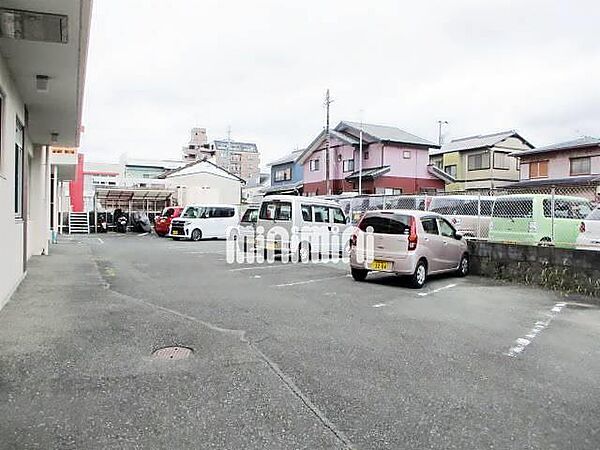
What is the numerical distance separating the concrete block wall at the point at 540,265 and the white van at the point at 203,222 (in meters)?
13.2

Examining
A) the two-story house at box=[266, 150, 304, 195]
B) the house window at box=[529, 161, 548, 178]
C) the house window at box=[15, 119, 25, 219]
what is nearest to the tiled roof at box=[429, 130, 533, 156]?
the house window at box=[529, 161, 548, 178]

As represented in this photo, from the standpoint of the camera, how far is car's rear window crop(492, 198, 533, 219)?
36.2ft

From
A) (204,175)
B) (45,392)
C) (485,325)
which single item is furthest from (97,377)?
(204,175)

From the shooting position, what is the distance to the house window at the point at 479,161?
101 ft

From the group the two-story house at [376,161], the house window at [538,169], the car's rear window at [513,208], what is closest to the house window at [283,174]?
the two-story house at [376,161]

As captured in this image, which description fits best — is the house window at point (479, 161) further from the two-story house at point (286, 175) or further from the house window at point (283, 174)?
the house window at point (283, 174)

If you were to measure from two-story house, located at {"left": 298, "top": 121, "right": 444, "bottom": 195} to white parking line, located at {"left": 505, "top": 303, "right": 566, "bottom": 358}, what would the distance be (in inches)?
889

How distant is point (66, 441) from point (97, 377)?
3.55 feet

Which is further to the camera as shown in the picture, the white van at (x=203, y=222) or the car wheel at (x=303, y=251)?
the white van at (x=203, y=222)

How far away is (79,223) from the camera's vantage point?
82.7 ft

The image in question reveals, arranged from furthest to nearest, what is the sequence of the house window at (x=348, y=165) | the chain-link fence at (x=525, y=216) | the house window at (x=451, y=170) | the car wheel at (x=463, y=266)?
the house window at (x=451, y=170) → the house window at (x=348, y=165) → the chain-link fence at (x=525, y=216) → the car wheel at (x=463, y=266)

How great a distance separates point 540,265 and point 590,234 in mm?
1040

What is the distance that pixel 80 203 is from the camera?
30516 millimetres

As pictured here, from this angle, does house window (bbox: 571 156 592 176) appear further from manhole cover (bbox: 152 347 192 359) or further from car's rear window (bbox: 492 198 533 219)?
manhole cover (bbox: 152 347 192 359)
